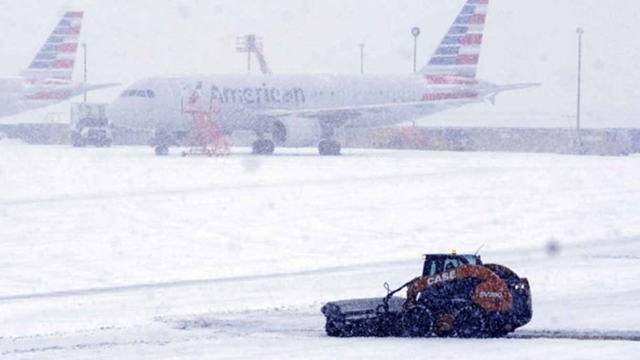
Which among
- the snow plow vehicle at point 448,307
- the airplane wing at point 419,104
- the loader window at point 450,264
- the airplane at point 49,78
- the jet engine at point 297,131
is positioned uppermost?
the airplane at point 49,78

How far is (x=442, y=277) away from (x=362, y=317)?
1.46 meters

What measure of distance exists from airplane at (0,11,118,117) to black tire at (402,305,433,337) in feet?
271

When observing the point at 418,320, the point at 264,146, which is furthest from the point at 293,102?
the point at 418,320

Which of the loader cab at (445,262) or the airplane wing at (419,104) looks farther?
the airplane wing at (419,104)

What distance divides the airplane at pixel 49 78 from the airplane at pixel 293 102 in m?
27.7

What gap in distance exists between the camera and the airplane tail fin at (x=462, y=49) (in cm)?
8325

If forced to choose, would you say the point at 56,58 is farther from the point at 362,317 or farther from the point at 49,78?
the point at 362,317

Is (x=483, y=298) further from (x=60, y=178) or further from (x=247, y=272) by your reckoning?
(x=60, y=178)

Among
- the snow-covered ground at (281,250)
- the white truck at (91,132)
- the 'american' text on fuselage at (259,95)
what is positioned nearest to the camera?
the snow-covered ground at (281,250)

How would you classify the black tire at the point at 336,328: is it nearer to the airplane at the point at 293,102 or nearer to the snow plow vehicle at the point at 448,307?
the snow plow vehicle at the point at 448,307

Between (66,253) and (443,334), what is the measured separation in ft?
47.9

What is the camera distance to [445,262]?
2106cm

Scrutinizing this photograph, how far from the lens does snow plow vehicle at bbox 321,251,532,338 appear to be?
1992 centimetres

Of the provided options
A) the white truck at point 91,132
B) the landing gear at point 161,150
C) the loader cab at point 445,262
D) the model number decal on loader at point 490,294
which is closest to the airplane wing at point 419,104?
the landing gear at point 161,150
